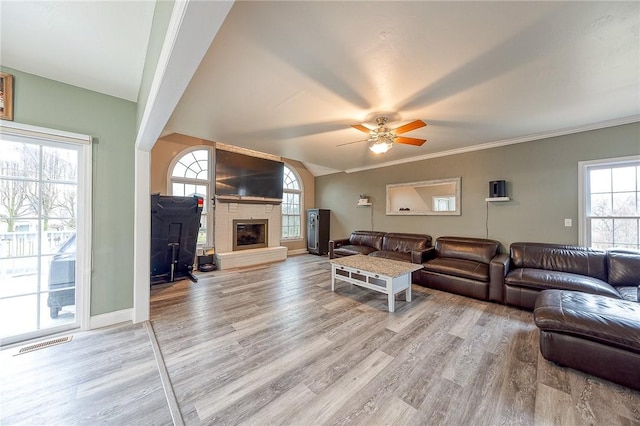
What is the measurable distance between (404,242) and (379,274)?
85.6 inches

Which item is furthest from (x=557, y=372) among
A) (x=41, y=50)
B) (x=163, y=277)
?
(x=163, y=277)

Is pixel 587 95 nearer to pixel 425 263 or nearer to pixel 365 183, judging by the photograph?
pixel 425 263

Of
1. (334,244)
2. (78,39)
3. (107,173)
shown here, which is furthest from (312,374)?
(334,244)

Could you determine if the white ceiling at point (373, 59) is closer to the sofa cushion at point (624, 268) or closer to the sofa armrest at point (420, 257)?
the sofa cushion at point (624, 268)

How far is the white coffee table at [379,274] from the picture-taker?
2.89 m

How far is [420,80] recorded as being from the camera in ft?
6.88

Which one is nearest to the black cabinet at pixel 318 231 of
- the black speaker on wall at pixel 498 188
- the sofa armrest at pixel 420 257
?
the sofa armrest at pixel 420 257

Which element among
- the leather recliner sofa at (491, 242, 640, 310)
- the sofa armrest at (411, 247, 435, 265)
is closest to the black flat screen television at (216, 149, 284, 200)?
the sofa armrest at (411, 247, 435, 265)

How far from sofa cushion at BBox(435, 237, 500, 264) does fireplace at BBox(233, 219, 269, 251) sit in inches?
163

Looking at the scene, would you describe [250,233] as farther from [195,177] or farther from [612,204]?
[612,204]

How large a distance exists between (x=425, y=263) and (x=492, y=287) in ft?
3.07

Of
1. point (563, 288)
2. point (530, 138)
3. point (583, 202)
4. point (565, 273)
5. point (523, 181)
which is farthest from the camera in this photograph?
point (523, 181)

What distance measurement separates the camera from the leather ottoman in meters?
1.58

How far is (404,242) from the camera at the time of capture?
484cm
